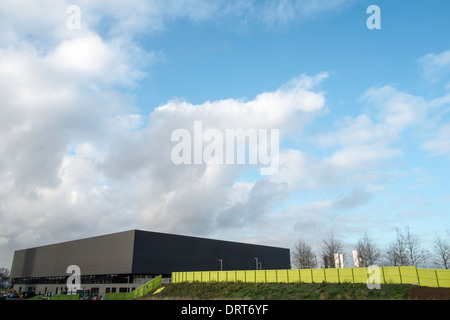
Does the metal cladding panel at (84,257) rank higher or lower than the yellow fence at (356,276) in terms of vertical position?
higher

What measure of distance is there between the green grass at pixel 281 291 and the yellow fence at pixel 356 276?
4.09ft

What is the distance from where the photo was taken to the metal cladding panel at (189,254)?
85.9 meters

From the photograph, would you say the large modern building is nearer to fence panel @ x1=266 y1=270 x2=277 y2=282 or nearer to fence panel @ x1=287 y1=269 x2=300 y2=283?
fence panel @ x1=266 y1=270 x2=277 y2=282

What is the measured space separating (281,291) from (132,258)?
50133 mm

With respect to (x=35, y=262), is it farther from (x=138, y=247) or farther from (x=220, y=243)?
(x=220, y=243)

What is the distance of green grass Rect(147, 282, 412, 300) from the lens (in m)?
35.2

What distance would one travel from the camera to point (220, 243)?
105 metres

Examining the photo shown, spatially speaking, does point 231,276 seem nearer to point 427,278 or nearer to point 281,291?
point 281,291

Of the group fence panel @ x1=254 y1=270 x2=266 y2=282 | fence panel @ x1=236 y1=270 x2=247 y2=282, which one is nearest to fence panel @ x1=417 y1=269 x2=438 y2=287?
fence panel @ x1=254 y1=270 x2=266 y2=282

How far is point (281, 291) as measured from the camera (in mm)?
43438
